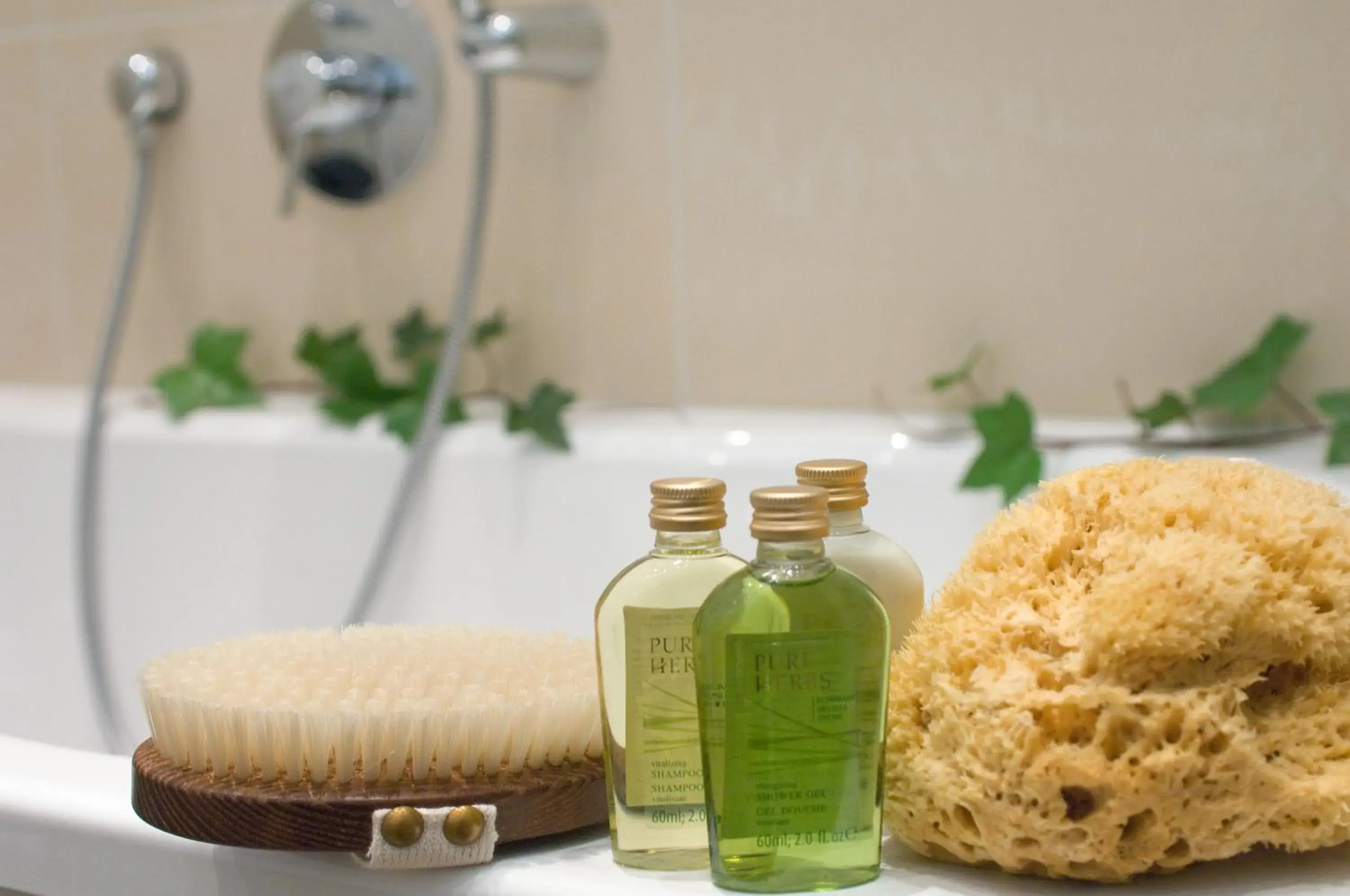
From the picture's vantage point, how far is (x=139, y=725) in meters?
1.40

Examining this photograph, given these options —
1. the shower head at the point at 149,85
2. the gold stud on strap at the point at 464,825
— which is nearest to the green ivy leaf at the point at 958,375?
the gold stud on strap at the point at 464,825

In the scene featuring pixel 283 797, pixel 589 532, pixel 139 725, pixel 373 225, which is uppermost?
pixel 373 225

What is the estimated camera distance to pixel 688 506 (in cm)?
50

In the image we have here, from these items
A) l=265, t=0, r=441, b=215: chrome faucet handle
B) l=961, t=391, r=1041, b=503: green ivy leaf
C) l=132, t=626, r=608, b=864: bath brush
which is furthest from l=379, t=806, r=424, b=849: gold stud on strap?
l=265, t=0, r=441, b=215: chrome faucet handle

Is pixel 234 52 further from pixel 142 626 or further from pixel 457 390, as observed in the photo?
pixel 142 626

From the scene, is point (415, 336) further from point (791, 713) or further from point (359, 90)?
point (791, 713)

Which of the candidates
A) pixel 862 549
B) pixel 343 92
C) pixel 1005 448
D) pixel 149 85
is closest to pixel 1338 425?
pixel 1005 448

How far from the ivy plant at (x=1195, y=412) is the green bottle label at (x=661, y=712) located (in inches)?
22.1

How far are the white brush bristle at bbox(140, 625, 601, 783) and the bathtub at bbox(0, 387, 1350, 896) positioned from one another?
0.15m

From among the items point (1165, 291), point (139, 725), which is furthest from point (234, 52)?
point (1165, 291)

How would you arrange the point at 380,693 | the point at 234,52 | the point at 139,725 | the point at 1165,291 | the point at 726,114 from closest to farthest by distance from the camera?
1. the point at 380,693
2. the point at 1165,291
3. the point at 726,114
4. the point at 139,725
5. the point at 234,52

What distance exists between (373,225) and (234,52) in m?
0.25

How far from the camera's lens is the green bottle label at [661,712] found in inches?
19.6

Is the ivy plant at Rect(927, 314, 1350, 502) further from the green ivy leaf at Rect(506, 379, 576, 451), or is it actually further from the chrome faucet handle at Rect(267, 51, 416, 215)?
the chrome faucet handle at Rect(267, 51, 416, 215)
